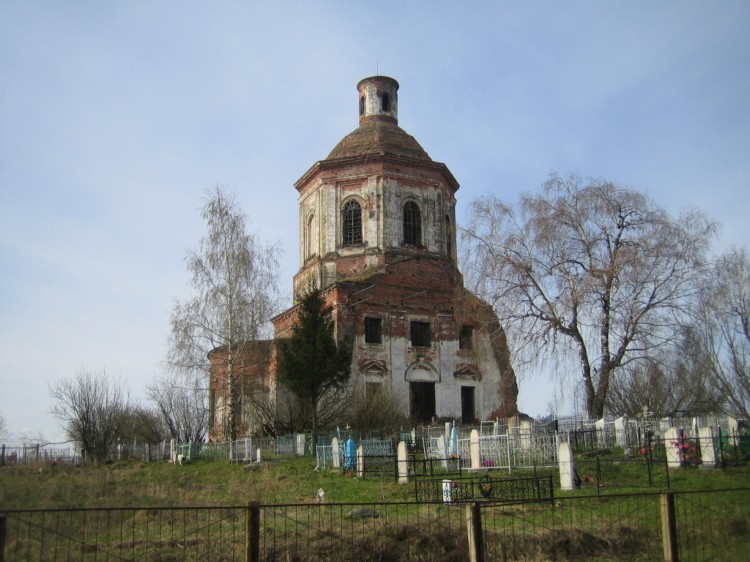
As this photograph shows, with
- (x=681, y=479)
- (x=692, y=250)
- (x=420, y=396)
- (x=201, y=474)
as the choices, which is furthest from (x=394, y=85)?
(x=681, y=479)

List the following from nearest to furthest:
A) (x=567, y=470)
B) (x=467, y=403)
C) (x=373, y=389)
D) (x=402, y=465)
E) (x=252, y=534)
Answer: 1. (x=252, y=534)
2. (x=567, y=470)
3. (x=402, y=465)
4. (x=373, y=389)
5. (x=467, y=403)

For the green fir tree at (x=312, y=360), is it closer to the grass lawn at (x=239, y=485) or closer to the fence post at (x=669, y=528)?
the grass lawn at (x=239, y=485)

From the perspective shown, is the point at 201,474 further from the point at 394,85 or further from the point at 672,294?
the point at 394,85

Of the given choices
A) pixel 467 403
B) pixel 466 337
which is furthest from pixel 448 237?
pixel 467 403

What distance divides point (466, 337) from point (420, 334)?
2.14 m

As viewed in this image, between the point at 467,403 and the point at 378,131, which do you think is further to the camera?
the point at 378,131

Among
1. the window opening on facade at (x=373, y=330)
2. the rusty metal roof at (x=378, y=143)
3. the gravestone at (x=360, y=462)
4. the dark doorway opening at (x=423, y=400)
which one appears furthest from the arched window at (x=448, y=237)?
the gravestone at (x=360, y=462)

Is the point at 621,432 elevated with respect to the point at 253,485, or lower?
elevated

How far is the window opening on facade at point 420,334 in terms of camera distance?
3222 cm

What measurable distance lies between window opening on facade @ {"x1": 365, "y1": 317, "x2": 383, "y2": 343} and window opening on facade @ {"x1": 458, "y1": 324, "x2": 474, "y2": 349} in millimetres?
3598

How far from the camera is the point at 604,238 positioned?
77.3 feet

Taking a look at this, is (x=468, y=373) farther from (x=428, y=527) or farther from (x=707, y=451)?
(x=428, y=527)

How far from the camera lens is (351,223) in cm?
3419

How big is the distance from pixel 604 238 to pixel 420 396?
11.4 metres
